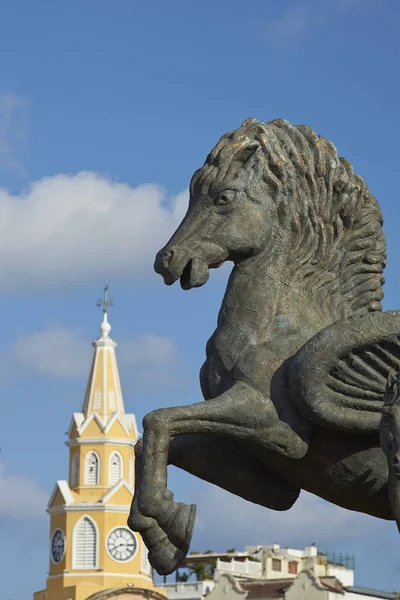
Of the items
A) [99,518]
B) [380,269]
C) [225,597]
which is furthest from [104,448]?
[380,269]

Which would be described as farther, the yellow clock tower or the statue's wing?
the yellow clock tower

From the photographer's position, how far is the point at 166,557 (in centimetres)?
725

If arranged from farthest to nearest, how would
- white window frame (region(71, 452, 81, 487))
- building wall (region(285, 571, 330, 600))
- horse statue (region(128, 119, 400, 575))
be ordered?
white window frame (region(71, 452, 81, 487))
building wall (region(285, 571, 330, 600))
horse statue (region(128, 119, 400, 575))

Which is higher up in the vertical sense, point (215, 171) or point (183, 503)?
point (215, 171)

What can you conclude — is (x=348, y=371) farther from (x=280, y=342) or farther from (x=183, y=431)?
(x=183, y=431)

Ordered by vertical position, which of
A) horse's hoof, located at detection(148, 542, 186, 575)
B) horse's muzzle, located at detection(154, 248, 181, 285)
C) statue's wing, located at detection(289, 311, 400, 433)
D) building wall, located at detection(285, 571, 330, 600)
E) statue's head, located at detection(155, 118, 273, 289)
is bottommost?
horse's hoof, located at detection(148, 542, 186, 575)

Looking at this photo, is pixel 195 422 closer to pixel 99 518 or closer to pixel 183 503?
pixel 183 503

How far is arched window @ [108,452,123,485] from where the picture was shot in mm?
78812

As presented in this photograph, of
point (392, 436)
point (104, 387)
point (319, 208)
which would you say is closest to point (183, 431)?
point (392, 436)

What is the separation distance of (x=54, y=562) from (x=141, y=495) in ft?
243

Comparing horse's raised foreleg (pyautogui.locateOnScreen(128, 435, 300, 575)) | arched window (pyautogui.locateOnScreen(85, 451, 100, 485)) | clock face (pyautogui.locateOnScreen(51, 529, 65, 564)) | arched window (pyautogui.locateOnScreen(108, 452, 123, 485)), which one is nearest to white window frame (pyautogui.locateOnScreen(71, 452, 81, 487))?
arched window (pyautogui.locateOnScreen(85, 451, 100, 485))

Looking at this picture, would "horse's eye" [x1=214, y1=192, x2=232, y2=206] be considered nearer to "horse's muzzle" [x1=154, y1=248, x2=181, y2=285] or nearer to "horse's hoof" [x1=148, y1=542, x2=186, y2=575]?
"horse's muzzle" [x1=154, y1=248, x2=181, y2=285]

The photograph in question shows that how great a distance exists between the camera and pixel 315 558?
8069 cm

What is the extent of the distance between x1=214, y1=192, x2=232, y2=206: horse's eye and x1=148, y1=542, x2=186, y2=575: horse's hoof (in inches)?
68.3
